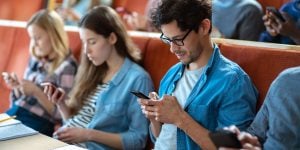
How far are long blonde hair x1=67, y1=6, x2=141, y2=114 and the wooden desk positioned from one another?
1.74 ft

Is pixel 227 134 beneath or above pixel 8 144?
above

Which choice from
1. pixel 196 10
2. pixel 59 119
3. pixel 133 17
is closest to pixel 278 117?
pixel 196 10

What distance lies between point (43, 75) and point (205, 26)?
1.11 metres

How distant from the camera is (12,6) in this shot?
3.19 metres

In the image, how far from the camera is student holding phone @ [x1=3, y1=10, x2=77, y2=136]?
2.11 m

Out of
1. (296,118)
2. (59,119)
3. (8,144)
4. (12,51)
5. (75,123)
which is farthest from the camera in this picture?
(12,51)

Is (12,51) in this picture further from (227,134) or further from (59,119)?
(227,134)

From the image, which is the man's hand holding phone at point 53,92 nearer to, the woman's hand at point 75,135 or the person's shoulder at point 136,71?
the woman's hand at point 75,135

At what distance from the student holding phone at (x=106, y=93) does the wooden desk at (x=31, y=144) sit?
31 centimetres

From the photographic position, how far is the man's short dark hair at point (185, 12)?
4.43 feet

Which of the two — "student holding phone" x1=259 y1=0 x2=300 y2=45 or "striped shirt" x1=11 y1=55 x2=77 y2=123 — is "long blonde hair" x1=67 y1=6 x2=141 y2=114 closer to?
"striped shirt" x1=11 y1=55 x2=77 y2=123

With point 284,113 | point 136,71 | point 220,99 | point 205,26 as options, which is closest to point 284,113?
point 284,113

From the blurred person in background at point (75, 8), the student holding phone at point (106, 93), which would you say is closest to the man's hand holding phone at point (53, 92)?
the student holding phone at point (106, 93)

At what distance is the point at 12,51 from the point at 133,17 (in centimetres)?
77
